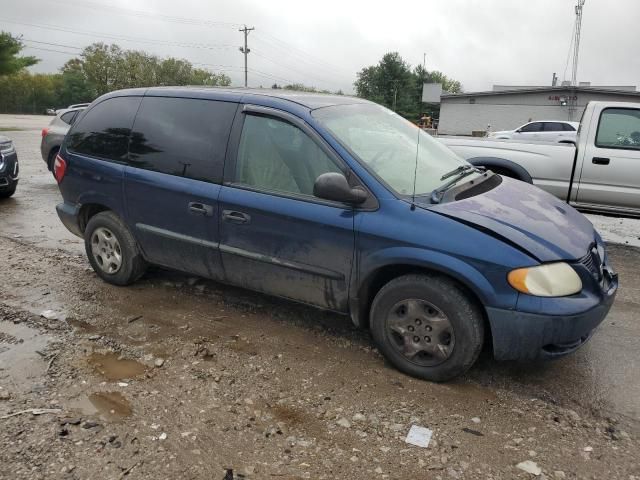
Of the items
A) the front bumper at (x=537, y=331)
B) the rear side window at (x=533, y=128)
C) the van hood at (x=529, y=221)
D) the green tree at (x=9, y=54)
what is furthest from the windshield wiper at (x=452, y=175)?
the green tree at (x=9, y=54)

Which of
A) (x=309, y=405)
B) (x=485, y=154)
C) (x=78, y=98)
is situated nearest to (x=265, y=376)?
(x=309, y=405)

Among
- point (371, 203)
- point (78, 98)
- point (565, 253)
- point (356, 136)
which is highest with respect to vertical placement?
point (78, 98)

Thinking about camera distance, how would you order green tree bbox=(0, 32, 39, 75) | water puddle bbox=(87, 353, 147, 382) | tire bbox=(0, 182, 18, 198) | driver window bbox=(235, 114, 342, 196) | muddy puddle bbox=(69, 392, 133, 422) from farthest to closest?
green tree bbox=(0, 32, 39, 75) → tire bbox=(0, 182, 18, 198) → driver window bbox=(235, 114, 342, 196) → water puddle bbox=(87, 353, 147, 382) → muddy puddle bbox=(69, 392, 133, 422)

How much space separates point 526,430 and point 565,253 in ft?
3.44

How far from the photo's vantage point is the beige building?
34.4 metres

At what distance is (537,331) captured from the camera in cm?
298

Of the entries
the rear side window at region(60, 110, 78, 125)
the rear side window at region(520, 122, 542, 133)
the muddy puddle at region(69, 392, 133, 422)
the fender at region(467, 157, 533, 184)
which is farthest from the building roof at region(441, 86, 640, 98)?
the muddy puddle at region(69, 392, 133, 422)

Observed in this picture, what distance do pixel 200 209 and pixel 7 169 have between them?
6.30m

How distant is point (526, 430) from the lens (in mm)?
2879

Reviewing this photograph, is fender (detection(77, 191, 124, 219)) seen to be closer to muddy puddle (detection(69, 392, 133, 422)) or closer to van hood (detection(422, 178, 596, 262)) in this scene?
muddy puddle (detection(69, 392, 133, 422))

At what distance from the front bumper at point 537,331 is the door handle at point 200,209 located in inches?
83.6

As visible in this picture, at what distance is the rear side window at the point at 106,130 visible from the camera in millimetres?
4508

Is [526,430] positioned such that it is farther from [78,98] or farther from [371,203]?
[78,98]

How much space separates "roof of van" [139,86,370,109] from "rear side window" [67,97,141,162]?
0.95 feet
